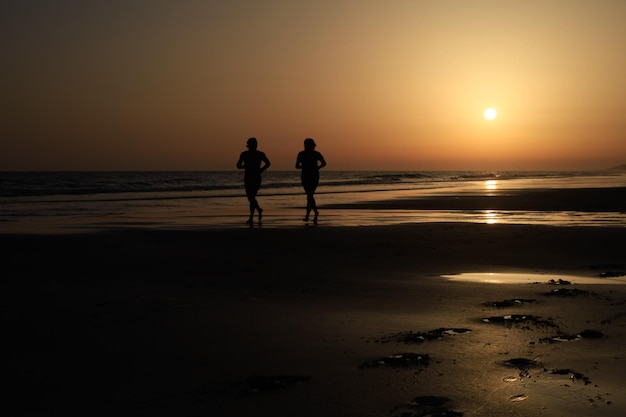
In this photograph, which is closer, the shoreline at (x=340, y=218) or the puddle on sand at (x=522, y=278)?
the puddle on sand at (x=522, y=278)

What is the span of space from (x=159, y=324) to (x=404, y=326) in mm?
1853

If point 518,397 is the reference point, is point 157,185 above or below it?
below

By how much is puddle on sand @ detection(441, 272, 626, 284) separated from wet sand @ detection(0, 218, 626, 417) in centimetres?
13

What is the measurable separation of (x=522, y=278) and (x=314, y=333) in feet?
11.7

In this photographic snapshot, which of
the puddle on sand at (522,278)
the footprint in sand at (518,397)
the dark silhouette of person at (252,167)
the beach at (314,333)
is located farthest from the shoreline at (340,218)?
the footprint in sand at (518,397)

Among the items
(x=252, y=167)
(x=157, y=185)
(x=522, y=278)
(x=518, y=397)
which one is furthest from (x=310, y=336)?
(x=157, y=185)

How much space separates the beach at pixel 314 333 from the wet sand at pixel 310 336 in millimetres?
Result: 16

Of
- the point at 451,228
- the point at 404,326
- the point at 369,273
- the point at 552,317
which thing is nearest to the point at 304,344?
the point at 404,326

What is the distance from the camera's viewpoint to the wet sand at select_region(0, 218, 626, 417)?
365 centimetres

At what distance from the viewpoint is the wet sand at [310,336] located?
12.0 feet

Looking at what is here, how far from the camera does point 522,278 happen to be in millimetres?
7844

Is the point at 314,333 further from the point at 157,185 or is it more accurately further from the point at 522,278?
the point at 157,185

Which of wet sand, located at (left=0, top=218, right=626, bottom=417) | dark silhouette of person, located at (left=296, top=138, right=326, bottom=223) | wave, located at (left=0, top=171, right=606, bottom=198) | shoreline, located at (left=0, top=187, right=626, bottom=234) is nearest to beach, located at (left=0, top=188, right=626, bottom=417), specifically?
wet sand, located at (left=0, top=218, right=626, bottom=417)

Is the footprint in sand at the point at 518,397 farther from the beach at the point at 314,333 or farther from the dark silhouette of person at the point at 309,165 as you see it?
the dark silhouette of person at the point at 309,165
